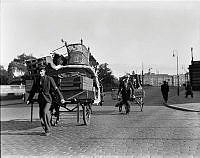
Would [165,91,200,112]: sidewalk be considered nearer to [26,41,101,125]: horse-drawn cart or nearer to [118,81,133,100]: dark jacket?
[118,81,133,100]: dark jacket

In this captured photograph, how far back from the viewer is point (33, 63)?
11.7m

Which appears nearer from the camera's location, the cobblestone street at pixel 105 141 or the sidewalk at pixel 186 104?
the cobblestone street at pixel 105 141

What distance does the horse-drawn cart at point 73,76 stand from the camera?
11109 millimetres


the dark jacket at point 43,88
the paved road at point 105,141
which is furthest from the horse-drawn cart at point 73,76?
the dark jacket at point 43,88

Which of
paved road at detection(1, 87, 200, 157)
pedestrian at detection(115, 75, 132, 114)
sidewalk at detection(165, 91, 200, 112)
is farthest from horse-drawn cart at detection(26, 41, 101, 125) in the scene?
sidewalk at detection(165, 91, 200, 112)

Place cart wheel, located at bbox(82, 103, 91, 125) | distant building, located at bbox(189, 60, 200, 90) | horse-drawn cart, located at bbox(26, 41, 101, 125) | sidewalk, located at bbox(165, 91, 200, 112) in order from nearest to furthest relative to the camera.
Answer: horse-drawn cart, located at bbox(26, 41, 101, 125) < cart wheel, located at bbox(82, 103, 91, 125) < sidewalk, located at bbox(165, 91, 200, 112) < distant building, located at bbox(189, 60, 200, 90)

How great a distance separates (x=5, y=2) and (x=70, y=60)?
500 centimetres

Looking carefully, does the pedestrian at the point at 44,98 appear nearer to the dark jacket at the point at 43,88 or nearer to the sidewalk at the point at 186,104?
the dark jacket at the point at 43,88

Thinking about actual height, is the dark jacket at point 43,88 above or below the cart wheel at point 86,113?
above

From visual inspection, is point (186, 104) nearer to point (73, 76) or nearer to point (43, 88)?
point (73, 76)

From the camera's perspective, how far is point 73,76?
11.3 metres

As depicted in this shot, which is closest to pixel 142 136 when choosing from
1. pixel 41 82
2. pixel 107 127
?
pixel 107 127

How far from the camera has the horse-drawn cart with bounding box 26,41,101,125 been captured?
11109mm

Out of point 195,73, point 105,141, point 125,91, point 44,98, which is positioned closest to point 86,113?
point 44,98
